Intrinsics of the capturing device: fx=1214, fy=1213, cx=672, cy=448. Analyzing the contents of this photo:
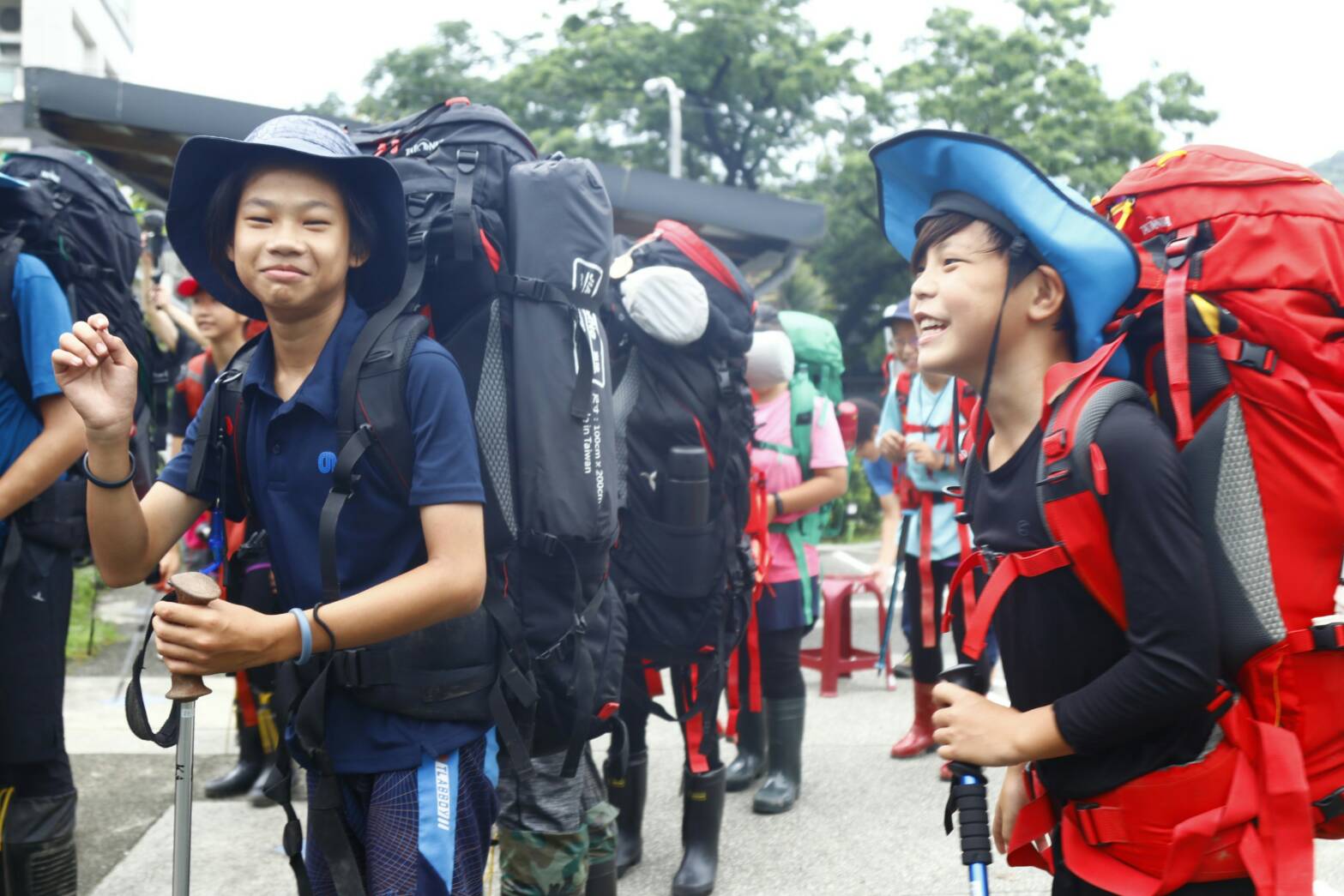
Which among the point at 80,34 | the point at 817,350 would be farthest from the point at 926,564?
the point at 80,34

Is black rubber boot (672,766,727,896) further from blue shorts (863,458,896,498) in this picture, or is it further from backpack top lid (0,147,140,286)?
blue shorts (863,458,896,498)

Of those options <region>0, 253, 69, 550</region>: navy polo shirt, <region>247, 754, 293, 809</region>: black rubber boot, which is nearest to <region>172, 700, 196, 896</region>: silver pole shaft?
<region>0, 253, 69, 550</region>: navy polo shirt

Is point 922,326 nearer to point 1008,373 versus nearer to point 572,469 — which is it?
point 1008,373

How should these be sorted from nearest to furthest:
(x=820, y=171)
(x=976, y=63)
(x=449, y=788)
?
(x=449, y=788) → (x=976, y=63) → (x=820, y=171)

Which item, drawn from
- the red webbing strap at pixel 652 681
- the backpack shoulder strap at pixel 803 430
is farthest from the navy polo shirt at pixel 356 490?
the backpack shoulder strap at pixel 803 430

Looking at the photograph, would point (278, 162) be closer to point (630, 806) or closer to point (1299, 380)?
point (1299, 380)

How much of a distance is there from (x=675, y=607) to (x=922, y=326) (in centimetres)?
190

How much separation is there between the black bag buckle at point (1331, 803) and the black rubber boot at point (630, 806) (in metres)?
2.72

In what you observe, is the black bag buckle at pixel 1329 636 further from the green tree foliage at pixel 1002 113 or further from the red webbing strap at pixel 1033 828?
the green tree foliage at pixel 1002 113

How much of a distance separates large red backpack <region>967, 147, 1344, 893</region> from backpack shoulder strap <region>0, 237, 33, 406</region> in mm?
2498

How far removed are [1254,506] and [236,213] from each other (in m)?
1.80

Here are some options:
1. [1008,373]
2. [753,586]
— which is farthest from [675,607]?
[1008,373]

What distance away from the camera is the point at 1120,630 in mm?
1876

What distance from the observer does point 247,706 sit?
5023 millimetres
